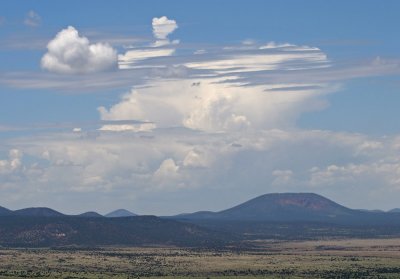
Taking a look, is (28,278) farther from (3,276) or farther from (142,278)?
(142,278)

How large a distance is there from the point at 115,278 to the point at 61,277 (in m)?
12.2

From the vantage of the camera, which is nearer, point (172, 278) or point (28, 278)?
point (28, 278)

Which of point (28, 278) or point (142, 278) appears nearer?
point (28, 278)

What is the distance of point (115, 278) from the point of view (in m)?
195

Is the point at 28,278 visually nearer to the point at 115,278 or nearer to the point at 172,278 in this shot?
the point at 115,278

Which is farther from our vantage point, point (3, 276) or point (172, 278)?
point (172, 278)

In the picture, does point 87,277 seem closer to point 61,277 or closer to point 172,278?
point 61,277

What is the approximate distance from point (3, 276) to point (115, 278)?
25.1m

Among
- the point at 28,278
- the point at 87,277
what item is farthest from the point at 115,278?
the point at 28,278

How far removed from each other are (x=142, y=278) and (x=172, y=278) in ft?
22.5

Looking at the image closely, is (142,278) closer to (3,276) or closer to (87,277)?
(87,277)

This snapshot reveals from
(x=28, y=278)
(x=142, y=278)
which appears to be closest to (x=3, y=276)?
(x=28, y=278)

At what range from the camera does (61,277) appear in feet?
626

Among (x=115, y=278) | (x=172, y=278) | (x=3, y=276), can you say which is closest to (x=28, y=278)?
(x=3, y=276)
